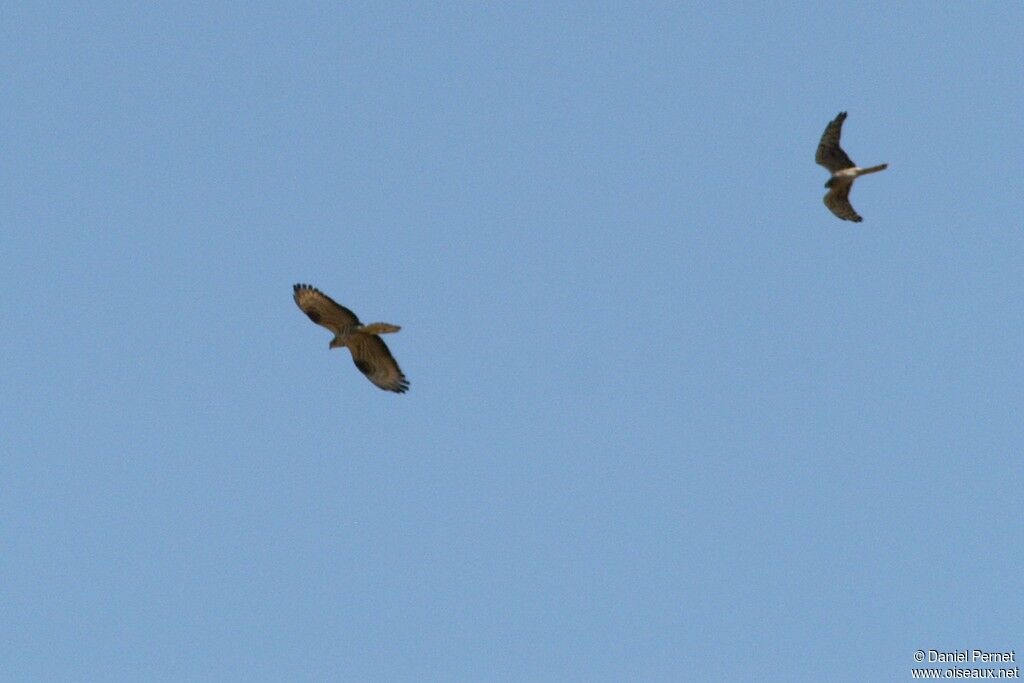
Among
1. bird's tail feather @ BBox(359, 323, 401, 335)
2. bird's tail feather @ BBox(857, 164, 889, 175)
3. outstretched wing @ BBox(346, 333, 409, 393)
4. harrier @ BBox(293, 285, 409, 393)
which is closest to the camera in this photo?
bird's tail feather @ BBox(359, 323, 401, 335)

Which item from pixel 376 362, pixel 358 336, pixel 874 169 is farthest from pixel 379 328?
pixel 874 169

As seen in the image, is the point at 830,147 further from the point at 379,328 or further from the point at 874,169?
the point at 379,328

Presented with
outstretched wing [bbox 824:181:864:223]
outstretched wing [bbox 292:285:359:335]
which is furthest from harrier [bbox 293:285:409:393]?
outstretched wing [bbox 824:181:864:223]

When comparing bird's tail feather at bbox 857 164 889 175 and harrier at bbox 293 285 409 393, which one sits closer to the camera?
harrier at bbox 293 285 409 393

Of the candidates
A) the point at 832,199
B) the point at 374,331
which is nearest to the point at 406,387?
the point at 374,331

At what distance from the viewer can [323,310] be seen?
3647 cm

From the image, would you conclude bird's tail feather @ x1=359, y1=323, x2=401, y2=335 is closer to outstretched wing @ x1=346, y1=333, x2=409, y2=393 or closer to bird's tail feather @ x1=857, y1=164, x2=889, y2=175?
→ outstretched wing @ x1=346, y1=333, x2=409, y2=393

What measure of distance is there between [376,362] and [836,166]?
11.1 metres

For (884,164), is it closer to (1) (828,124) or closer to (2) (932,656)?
(1) (828,124)

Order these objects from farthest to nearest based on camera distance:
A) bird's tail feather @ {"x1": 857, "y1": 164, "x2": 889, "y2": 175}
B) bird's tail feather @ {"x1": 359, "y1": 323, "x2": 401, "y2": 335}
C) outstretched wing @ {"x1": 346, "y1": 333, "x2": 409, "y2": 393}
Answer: bird's tail feather @ {"x1": 857, "y1": 164, "x2": 889, "y2": 175} < outstretched wing @ {"x1": 346, "y1": 333, "x2": 409, "y2": 393} < bird's tail feather @ {"x1": 359, "y1": 323, "x2": 401, "y2": 335}

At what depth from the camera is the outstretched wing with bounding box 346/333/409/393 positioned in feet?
121

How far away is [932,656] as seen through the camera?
35750 mm

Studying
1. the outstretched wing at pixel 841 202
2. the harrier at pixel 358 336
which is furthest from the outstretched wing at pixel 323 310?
the outstretched wing at pixel 841 202

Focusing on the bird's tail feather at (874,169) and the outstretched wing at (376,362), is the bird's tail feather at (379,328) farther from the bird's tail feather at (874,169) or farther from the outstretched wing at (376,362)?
the bird's tail feather at (874,169)
